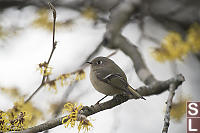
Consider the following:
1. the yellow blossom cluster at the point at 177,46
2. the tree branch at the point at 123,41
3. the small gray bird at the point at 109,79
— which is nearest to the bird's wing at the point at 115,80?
the small gray bird at the point at 109,79

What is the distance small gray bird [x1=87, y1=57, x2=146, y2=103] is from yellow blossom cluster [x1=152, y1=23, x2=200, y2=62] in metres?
0.28

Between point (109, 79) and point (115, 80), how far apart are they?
0.05 ft

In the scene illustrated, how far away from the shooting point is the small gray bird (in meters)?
0.52

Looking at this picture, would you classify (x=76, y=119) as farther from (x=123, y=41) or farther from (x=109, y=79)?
(x=123, y=41)

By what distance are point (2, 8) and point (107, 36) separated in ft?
1.20

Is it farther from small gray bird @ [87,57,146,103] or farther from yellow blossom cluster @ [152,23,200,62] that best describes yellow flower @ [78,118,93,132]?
yellow blossom cluster @ [152,23,200,62]

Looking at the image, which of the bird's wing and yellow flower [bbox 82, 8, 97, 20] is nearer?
the bird's wing

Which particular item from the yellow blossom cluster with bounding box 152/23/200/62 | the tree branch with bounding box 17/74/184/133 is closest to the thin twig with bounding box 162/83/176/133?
the tree branch with bounding box 17/74/184/133

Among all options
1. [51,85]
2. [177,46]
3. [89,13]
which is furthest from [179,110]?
[89,13]

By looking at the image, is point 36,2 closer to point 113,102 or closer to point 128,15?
point 128,15

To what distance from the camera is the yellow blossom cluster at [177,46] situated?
0.80 metres

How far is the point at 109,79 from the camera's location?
534 mm

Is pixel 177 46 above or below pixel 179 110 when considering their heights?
above

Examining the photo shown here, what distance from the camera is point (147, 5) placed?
0.98 m
